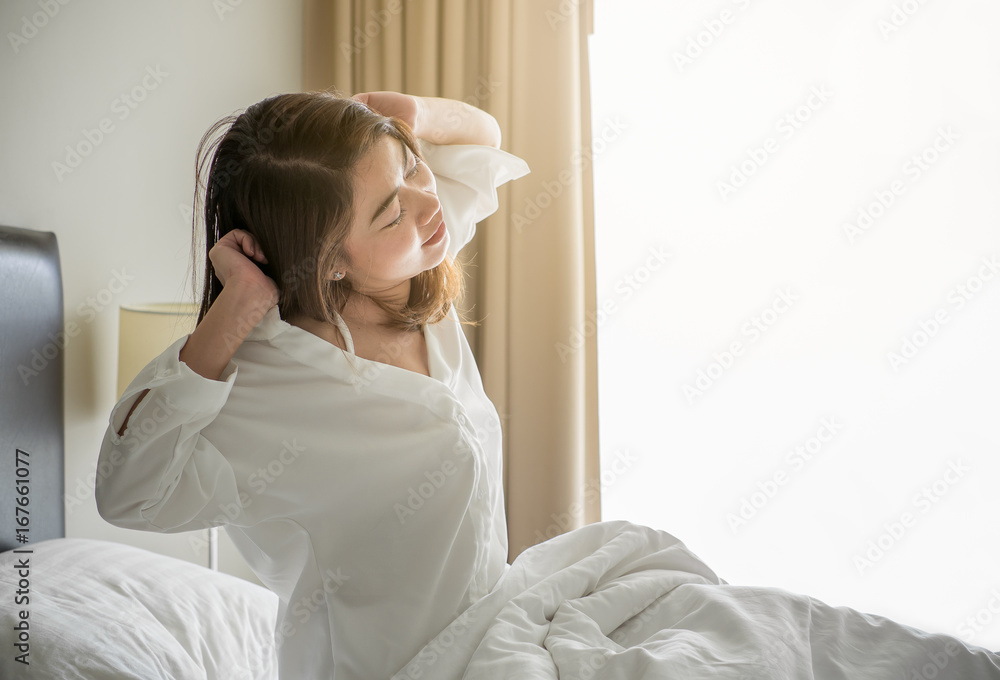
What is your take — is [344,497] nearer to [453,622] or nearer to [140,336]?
[453,622]

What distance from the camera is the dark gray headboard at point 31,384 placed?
1231mm

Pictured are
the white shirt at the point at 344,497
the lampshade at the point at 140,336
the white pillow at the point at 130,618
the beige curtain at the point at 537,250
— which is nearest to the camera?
the white shirt at the point at 344,497

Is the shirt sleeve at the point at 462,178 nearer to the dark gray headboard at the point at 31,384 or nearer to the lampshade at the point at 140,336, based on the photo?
the lampshade at the point at 140,336

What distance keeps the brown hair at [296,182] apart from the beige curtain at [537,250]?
130 cm

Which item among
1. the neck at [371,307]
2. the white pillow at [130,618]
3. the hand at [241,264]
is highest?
the hand at [241,264]

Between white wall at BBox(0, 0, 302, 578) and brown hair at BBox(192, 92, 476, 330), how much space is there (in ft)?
2.18

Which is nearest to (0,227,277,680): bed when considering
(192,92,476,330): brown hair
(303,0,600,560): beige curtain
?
(192,92,476,330): brown hair

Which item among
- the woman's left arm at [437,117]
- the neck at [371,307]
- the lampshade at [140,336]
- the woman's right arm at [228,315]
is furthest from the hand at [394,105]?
the lampshade at [140,336]

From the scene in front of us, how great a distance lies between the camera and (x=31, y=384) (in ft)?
4.29

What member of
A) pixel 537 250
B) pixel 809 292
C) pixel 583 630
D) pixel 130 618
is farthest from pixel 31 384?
pixel 809 292

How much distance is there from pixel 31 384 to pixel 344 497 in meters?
0.79

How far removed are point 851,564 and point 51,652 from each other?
193cm

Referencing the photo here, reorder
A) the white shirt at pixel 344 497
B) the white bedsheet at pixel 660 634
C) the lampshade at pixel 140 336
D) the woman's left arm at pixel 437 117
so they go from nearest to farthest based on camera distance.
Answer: the white bedsheet at pixel 660 634 < the white shirt at pixel 344 497 < the woman's left arm at pixel 437 117 < the lampshade at pixel 140 336

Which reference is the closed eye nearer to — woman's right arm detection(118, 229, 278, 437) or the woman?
the woman
